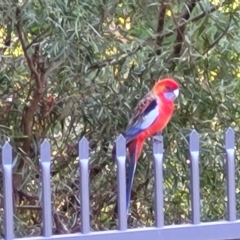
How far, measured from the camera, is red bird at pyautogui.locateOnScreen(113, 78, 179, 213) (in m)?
2.58

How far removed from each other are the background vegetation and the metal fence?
2.42 feet

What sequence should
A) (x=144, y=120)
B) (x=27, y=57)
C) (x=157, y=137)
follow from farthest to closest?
(x=27, y=57) → (x=144, y=120) → (x=157, y=137)

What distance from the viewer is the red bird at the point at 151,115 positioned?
258 cm

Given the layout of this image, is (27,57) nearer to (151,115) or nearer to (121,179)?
(151,115)

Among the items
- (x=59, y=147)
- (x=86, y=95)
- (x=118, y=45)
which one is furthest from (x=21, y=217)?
(x=118, y=45)

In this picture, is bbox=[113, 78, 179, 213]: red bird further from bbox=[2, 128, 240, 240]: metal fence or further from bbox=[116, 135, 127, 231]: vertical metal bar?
bbox=[116, 135, 127, 231]: vertical metal bar

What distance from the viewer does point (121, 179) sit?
2.16 meters

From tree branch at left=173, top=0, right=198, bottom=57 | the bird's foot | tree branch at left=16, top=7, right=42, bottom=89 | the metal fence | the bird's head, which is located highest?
tree branch at left=173, top=0, right=198, bottom=57

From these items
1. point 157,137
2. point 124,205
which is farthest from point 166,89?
point 124,205

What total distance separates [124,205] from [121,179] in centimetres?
8

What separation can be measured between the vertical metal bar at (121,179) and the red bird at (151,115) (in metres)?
0.38

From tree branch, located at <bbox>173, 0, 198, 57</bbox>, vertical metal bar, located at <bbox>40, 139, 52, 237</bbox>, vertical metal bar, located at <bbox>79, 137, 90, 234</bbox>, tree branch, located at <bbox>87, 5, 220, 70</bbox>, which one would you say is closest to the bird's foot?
vertical metal bar, located at <bbox>79, 137, 90, 234</bbox>

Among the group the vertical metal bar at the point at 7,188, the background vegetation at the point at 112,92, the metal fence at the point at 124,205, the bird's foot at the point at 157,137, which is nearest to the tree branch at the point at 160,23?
the background vegetation at the point at 112,92

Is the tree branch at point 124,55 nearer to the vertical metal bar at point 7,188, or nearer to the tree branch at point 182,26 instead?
the tree branch at point 182,26
